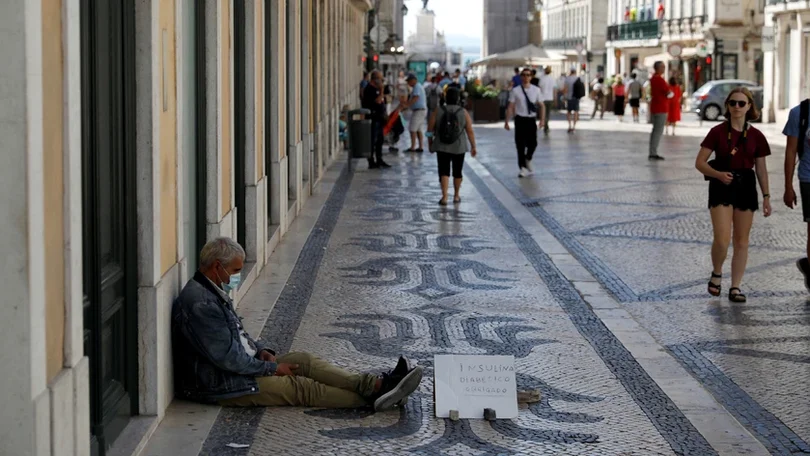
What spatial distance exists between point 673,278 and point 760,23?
169ft

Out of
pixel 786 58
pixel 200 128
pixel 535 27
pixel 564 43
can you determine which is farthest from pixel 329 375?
pixel 564 43

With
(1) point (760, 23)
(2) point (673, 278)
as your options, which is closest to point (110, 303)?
(2) point (673, 278)

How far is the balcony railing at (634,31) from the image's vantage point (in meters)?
76.4

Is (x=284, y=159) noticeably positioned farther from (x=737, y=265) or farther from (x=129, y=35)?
(x=129, y=35)

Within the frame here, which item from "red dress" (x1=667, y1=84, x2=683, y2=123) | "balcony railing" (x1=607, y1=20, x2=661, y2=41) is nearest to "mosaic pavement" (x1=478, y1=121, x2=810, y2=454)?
"red dress" (x1=667, y1=84, x2=683, y2=123)

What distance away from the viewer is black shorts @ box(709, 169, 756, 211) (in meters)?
10.3

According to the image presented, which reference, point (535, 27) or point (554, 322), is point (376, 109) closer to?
point (554, 322)

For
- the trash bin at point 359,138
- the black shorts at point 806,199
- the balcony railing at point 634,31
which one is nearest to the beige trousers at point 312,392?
the black shorts at point 806,199

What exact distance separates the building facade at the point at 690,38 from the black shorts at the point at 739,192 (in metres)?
41.8

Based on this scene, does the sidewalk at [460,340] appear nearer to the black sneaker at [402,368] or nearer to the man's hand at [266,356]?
the black sneaker at [402,368]

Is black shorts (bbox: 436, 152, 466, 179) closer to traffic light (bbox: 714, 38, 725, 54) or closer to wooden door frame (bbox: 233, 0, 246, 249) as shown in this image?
wooden door frame (bbox: 233, 0, 246, 249)

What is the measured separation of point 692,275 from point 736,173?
1.46m

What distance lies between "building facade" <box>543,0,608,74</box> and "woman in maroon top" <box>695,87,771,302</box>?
74552 mm

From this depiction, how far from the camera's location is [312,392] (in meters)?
6.95
